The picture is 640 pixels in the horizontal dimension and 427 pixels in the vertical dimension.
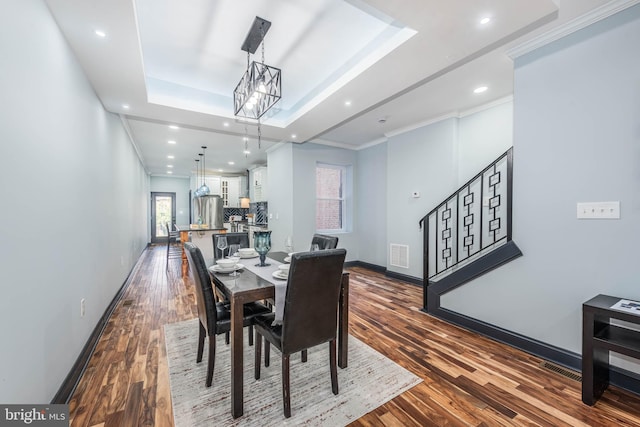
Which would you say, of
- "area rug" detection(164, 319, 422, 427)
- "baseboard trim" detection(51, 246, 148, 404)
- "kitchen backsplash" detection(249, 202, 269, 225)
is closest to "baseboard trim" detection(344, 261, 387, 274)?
"kitchen backsplash" detection(249, 202, 269, 225)

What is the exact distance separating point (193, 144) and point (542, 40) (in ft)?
19.1

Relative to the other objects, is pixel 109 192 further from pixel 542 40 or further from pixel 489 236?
pixel 489 236

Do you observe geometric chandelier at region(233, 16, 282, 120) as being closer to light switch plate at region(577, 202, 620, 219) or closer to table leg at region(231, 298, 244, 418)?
table leg at region(231, 298, 244, 418)

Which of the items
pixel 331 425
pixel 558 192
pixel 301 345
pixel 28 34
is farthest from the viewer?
pixel 558 192

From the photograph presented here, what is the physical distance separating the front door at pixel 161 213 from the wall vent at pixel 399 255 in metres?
9.22

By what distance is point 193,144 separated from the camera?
18.7ft

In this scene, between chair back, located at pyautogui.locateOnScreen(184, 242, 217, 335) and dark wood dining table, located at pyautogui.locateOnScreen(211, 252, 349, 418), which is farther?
chair back, located at pyautogui.locateOnScreen(184, 242, 217, 335)

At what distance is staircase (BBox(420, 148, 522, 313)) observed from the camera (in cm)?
263

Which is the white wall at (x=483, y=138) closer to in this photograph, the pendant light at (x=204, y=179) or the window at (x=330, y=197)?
the window at (x=330, y=197)

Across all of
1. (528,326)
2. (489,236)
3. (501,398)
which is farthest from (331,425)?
(489,236)

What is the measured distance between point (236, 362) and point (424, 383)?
1.38 metres

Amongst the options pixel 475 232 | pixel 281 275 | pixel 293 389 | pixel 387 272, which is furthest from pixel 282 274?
pixel 387 272

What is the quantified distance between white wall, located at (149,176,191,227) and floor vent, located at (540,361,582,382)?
11646mm

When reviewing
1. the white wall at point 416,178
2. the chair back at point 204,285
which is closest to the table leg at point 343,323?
the chair back at point 204,285
